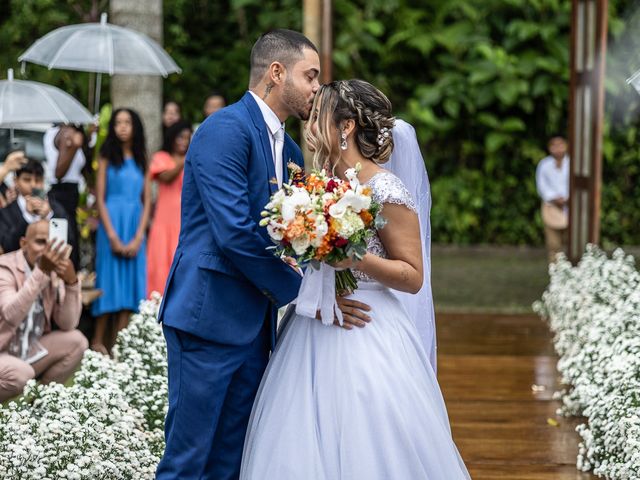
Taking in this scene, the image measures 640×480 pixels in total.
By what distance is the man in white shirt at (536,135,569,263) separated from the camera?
13883mm

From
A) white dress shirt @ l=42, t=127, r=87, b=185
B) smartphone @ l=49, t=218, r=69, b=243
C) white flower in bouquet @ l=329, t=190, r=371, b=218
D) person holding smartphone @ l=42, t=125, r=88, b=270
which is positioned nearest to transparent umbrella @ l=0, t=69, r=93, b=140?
person holding smartphone @ l=42, t=125, r=88, b=270

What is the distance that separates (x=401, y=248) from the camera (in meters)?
4.10

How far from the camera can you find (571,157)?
1143 cm

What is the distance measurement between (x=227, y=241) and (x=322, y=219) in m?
0.36

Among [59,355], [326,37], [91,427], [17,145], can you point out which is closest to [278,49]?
[91,427]

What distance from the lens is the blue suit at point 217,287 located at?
12.9ft

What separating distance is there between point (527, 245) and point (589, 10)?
7.20 meters

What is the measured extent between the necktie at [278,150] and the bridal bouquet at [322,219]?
378mm

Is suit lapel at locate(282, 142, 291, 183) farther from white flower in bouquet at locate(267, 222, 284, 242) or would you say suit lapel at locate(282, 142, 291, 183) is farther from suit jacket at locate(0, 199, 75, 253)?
suit jacket at locate(0, 199, 75, 253)

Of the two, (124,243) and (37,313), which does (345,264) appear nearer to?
(37,313)

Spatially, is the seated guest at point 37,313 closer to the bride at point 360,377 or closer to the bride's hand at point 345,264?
the bride at point 360,377

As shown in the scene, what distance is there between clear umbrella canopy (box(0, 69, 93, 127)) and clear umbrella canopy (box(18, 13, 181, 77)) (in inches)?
25.2

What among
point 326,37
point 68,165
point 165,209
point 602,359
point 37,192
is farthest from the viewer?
point 326,37

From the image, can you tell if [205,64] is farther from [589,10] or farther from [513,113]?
[589,10]
